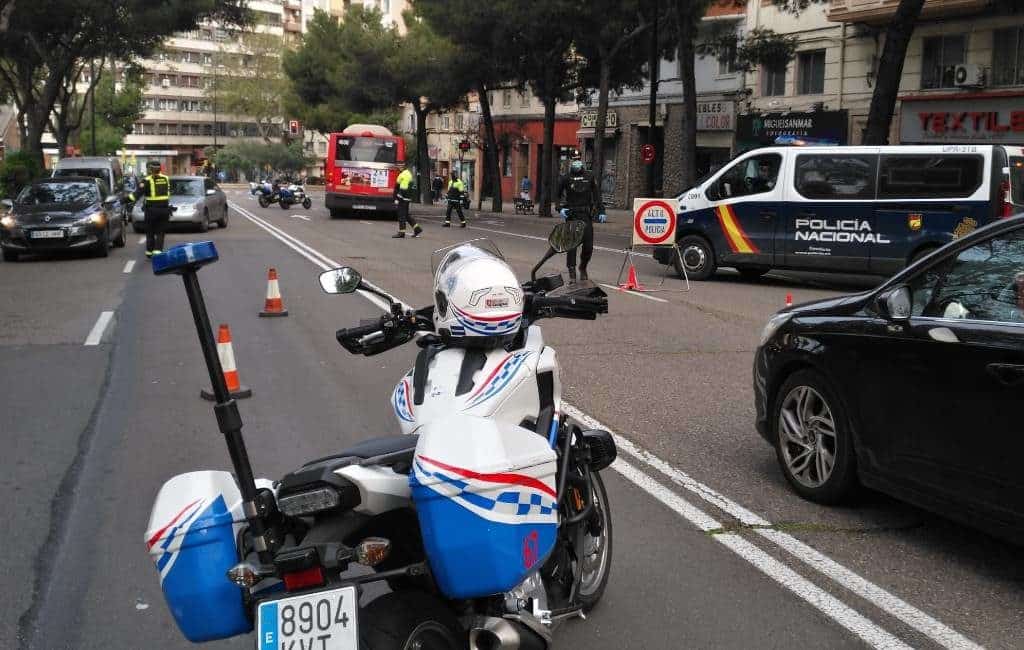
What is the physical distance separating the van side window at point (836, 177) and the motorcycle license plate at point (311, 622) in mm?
14989

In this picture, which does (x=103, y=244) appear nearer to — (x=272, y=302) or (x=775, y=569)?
(x=272, y=302)

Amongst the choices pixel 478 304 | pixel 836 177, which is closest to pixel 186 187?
pixel 836 177

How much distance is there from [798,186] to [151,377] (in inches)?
427

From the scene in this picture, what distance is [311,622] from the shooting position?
273 centimetres

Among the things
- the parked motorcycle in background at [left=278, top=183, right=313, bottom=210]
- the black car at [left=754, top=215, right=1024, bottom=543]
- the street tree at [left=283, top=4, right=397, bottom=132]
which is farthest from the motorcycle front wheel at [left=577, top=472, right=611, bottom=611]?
the street tree at [left=283, top=4, right=397, bottom=132]

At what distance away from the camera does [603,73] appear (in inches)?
1414

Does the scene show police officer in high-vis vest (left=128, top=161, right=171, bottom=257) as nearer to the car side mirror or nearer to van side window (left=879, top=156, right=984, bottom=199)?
van side window (left=879, top=156, right=984, bottom=199)

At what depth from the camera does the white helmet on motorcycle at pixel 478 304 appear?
143 inches

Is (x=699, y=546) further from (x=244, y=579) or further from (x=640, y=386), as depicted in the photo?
(x=640, y=386)

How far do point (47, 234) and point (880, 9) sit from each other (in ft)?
70.3

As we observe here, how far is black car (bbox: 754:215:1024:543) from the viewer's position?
4594 millimetres

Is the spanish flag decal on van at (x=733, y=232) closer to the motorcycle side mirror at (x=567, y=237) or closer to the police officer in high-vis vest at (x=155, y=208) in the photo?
the police officer in high-vis vest at (x=155, y=208)

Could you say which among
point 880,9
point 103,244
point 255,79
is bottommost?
point 103,244

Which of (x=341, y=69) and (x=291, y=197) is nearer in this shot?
(x=291, y=197)
